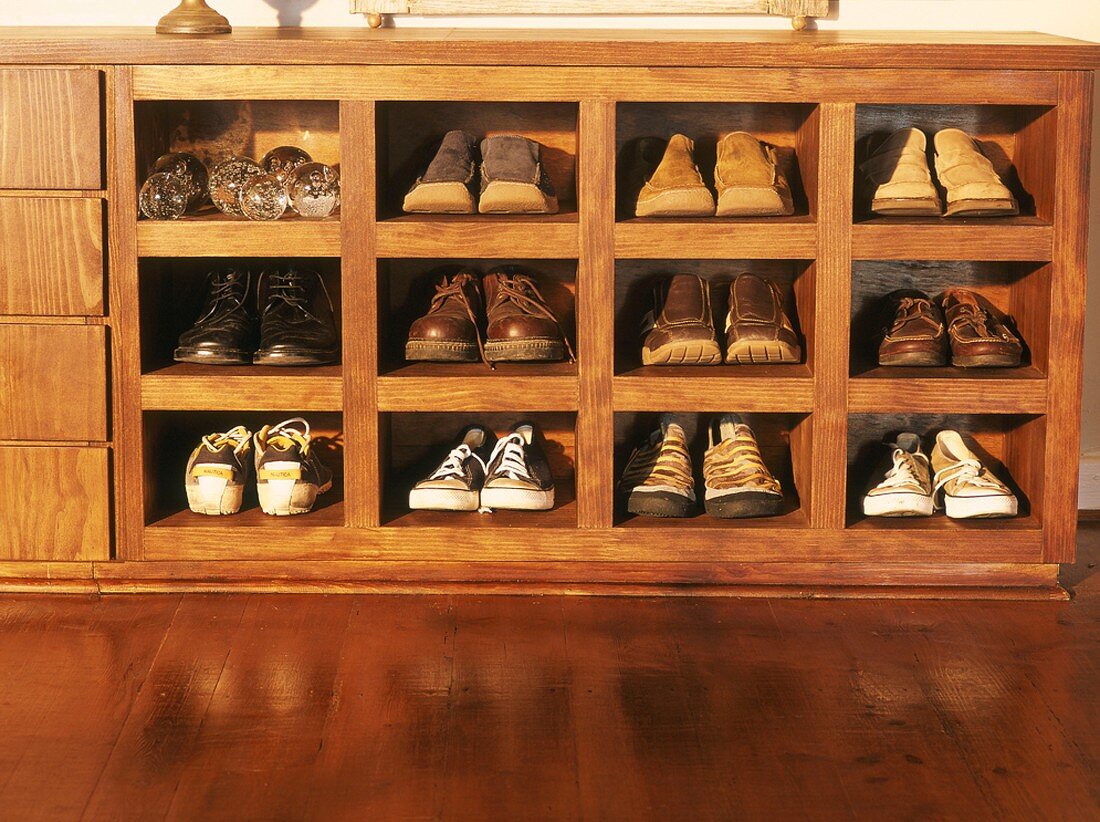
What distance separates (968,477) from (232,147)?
5.83 ft

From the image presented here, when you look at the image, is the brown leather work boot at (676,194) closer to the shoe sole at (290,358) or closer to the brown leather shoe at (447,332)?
the brown leather shoe at (447,332)

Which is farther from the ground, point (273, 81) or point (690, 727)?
point (273, 81)

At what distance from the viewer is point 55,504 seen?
2871 millimetres

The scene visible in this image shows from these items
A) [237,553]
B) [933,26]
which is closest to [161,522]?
[237,553]

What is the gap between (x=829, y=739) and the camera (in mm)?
2232

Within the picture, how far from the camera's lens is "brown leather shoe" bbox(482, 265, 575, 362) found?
9.55ft

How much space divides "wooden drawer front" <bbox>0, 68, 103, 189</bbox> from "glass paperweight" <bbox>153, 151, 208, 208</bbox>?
14cm

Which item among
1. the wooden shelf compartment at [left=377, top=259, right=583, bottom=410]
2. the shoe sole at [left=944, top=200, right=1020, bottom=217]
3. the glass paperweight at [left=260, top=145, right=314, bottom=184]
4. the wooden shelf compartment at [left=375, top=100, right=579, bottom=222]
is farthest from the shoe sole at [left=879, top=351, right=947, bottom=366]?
the glass paperweight at [left=260, top=145, right=314, bottom=184]

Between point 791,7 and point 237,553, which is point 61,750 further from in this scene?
point 791,7

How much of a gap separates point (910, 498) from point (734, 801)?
1080mm

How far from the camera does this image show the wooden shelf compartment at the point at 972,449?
9.57 feet

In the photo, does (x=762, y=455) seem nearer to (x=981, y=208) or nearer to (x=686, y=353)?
(x=686, y=353)

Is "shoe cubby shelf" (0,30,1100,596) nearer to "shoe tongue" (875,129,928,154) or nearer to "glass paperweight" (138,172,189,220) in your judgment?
"glass paperweight" (138,172,189,220)

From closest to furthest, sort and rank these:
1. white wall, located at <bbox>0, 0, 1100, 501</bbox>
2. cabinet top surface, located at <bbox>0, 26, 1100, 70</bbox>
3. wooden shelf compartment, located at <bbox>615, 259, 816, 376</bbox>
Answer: cabinet top surface, located at <bbox>0, 26, 1100, 70</bbox> < wooden shelf compartment, located at <bbox>615, 259, 816, 376</bbox> < white wall, located at <bbox>0, 0, 1100, 501</bbox>
